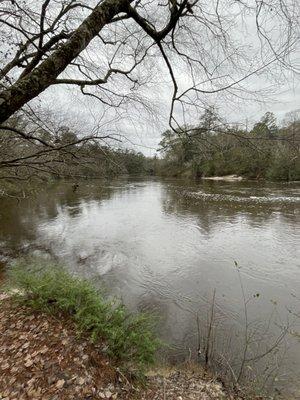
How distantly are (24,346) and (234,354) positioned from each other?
3.34 m

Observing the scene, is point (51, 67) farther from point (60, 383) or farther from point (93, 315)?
point (93, 315)

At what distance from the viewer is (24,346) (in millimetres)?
3717

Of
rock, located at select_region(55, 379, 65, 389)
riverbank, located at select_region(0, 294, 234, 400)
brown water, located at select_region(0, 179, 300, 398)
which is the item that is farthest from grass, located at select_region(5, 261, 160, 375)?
brown water, located at select_region(0, 179, 300, 398)

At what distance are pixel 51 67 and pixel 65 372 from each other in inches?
120

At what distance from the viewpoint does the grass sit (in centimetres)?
395

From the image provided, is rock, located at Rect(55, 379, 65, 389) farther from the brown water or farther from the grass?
the brown water

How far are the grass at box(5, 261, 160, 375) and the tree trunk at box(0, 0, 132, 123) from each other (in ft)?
9.60

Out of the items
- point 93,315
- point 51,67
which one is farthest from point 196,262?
point 51,67

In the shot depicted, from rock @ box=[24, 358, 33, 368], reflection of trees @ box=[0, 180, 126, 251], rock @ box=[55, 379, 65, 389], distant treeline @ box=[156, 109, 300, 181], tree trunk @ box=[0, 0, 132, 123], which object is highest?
tree trunk @ box=[0, 0, 132, 123]

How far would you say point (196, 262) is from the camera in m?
9.85

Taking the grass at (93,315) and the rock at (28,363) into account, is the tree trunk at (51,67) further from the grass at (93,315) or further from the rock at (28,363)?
the grass at (93,315)

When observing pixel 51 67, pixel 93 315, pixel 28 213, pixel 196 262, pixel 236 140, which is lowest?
pixel 196 262

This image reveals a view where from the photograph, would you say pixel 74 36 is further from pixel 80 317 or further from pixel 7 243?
pixel 7 243

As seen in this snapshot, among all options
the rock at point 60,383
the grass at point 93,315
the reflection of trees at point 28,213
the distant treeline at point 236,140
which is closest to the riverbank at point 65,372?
the rock at point 60,383
